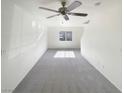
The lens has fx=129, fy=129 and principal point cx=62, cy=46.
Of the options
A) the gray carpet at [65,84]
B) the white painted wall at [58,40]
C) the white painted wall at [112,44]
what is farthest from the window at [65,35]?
the gray carpet at [65,84]

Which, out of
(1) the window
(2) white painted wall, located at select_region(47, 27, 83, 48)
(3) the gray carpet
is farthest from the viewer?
(1) the window

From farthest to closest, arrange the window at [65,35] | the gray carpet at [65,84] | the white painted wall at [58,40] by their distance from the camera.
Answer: the window at [65,35], the white painted wall at [58,40], the gray carpet at [65,84]

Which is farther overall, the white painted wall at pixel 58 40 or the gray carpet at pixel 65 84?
the white painted wall at pixel 58 40

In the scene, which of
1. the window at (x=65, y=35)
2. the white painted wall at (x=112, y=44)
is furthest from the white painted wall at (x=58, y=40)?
the white painted wall at (x=112, y=44)

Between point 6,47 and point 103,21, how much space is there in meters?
3.35

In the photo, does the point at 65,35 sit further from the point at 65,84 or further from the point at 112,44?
the point at 65,84

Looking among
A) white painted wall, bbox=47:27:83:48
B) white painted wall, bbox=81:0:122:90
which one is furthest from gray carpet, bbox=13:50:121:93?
white painted wall, bbox=47:27:83:48

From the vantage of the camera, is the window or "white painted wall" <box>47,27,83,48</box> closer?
"white painted wall" <box>47,27,83,48</box>

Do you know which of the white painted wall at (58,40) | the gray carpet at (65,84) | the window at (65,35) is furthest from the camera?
the window at (65,35)

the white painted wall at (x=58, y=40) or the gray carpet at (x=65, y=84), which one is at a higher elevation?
the white painted wall at (x=58, y=40)

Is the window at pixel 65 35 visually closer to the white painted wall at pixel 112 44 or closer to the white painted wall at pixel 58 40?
the white painted wall at pixel 58 40

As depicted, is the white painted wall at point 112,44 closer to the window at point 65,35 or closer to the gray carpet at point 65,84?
the gray carpet at point 65,84

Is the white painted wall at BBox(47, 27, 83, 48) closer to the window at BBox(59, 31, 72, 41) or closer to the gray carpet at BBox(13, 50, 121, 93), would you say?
the window at BBox(59, 31, 72, 41)

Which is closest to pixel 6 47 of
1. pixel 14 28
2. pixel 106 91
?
pixel 14 28
